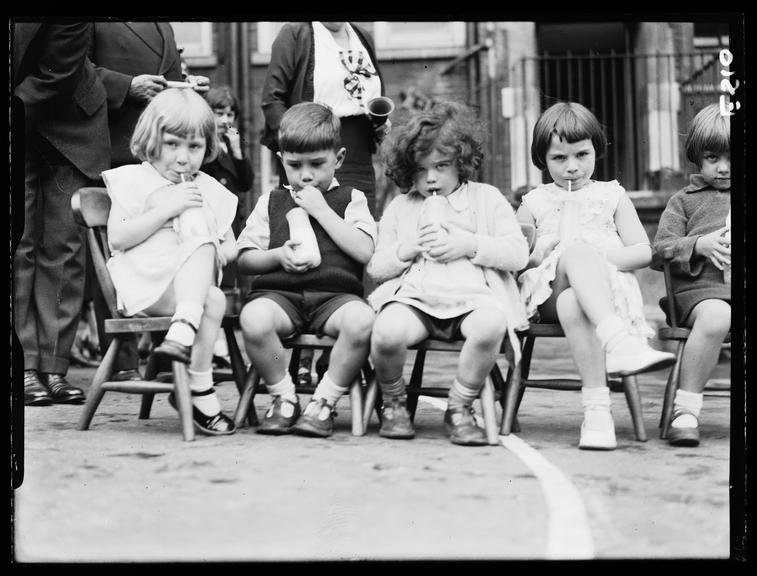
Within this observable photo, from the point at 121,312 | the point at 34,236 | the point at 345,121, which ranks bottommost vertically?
the point at 121,312

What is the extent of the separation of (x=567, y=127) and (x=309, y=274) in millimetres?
1146

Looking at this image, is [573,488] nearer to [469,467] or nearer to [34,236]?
[469,467]

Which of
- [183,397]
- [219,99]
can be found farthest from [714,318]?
[219,99]

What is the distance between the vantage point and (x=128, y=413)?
15.0 ft

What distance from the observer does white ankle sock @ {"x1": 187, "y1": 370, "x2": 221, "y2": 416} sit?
13.0 feet

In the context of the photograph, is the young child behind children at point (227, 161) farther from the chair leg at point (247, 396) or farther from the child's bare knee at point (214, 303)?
the child's bare knee at point (214, 303)

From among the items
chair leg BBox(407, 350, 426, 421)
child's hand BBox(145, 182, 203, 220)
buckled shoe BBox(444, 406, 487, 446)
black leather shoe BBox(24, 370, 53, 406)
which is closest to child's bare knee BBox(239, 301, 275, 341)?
child's hand BBox(145, 182, 203, 220)

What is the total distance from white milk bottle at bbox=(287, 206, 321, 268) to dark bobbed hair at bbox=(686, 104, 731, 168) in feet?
5.00

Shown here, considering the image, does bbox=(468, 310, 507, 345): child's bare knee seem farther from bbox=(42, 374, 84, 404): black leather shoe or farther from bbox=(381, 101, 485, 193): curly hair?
bbox=(42, 374, 84, 404): black leather shoe

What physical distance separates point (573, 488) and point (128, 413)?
2136 mm

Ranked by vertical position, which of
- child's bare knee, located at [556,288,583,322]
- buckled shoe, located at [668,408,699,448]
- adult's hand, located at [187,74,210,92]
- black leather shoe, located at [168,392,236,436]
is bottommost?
buckled shoe, located at [668,408,699,448]

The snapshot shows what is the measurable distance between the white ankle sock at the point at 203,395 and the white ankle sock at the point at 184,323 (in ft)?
0.63

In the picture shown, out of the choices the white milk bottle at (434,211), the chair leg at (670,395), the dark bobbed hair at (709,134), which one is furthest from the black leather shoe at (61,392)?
the dark bobbed hair at (709,134)
